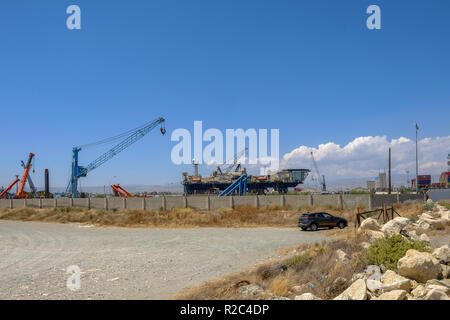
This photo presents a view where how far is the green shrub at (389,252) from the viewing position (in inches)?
431

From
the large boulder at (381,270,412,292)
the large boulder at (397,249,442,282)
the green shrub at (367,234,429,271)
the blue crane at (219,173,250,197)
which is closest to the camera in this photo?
the large boulder at (381,270,412,292)

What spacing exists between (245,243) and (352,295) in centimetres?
1523

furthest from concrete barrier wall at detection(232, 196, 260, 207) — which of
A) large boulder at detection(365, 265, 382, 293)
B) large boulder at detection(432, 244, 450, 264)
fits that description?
large boulder at detection(365, 265, 382, 293)

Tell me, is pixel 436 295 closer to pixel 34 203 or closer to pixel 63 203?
pixel 63 203

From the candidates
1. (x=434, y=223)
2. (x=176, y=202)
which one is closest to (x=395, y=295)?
(x=434, y=223)

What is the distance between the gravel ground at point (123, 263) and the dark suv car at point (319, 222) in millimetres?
5039

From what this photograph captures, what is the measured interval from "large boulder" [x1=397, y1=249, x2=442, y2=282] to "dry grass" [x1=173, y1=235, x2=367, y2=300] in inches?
61.6

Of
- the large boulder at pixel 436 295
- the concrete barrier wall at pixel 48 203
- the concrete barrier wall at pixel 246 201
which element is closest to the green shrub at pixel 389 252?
the large boulder at pixel 436 295

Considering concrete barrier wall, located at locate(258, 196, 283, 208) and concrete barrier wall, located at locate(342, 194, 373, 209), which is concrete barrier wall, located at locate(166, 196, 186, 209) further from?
concrete barrier wall, located at locate(342, 194, 373, 209)

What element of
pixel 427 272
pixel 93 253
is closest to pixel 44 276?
pixel 93 253

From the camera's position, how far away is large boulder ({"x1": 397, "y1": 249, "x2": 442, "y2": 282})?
29.8 feet

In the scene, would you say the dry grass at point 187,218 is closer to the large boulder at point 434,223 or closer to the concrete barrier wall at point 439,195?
the large boulder at point 434,223

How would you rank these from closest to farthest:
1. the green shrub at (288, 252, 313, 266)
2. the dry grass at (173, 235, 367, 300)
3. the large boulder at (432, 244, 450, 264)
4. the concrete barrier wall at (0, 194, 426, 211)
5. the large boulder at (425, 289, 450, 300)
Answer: the large boulder at (425, 289, 450, 300)
the dry grass at (173, 235, 367, 300)
the large boulder at (432, 244, 450, 264)
the green shrub at (288, 252, 313, 266)
the concrete barrier wall at (0, 194, 426, 211)

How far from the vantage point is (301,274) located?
1135 cm
